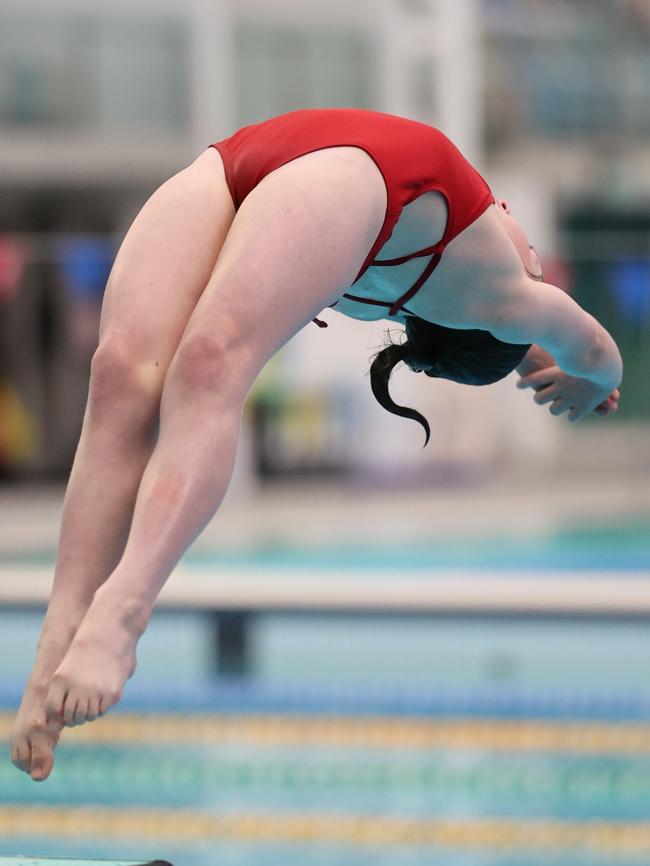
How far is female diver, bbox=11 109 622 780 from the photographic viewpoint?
5.56 feet

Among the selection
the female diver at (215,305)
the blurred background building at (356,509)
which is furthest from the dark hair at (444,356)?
the blurred background building at (356,509)

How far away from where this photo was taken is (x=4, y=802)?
4266 mm

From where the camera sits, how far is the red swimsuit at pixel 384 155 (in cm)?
186

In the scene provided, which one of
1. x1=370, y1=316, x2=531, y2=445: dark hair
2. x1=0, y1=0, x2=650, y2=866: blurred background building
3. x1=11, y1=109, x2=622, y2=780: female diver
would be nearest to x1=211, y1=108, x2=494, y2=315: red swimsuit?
x1=11, y1=109, x2=622, y2=780: female diver

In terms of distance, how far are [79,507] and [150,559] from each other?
209 millimetres

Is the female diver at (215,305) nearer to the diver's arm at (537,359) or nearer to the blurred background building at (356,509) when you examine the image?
the diver's arm at (537,359)

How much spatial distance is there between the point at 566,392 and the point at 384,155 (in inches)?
32.2

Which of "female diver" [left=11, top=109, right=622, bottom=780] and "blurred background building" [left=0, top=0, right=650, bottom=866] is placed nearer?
"female diver" [left=11, top=109, right=622, bottom=780]

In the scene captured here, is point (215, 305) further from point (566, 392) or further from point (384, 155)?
point (566, 392)

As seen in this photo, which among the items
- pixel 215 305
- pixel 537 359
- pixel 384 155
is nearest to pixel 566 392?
pixel 537 359

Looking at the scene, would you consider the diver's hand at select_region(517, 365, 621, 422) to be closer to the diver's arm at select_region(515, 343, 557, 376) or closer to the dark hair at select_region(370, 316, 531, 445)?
the diver's arm at select_region(515, 343, 557, 376)

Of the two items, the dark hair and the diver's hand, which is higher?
the dark hair

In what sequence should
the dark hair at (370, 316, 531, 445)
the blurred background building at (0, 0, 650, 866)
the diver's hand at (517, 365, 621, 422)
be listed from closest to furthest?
the dark hair at (370, 316, 531, 445) < the diver's hand at (517, 365, 621, 422) < the blurred background building at (0, 0, 650, 866)

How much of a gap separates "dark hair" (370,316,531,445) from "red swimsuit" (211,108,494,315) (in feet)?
0.91
